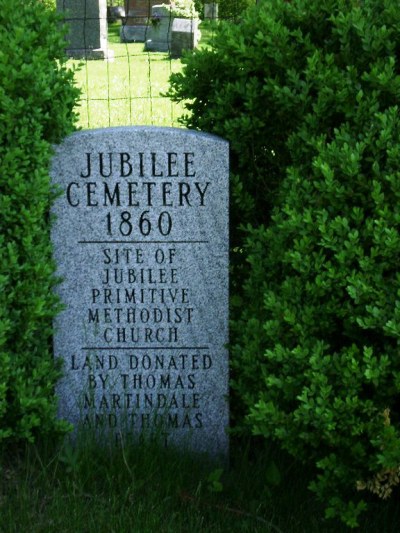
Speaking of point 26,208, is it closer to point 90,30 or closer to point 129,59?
point 129,59

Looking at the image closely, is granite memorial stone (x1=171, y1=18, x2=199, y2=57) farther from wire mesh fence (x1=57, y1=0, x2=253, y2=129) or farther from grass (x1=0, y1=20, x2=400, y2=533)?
grass (x1=0, y1=20, x2=400, y2=533)

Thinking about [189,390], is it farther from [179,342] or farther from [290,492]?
[290,492]

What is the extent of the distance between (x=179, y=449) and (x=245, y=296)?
2.21ft

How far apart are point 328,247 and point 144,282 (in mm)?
1005

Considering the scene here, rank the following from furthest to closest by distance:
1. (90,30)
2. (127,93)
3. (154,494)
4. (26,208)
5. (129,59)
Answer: (90,30)
(129,59)
(127,93)
(26,208)
(154,494)

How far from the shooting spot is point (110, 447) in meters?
3.64

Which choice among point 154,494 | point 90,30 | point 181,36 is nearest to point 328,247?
point 154,494

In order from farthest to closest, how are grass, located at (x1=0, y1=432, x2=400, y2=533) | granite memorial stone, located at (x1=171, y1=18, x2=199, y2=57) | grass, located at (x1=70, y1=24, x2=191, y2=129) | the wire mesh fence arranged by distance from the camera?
granite memorial stone, located at (x1=171, y1=18, x2=199, y2=57), the wire mesh fence, grass, located at (x1=70, y1=24, x2=191, y2=129), grass, located at (x1=0, y1=432, x2=400, y2=533)

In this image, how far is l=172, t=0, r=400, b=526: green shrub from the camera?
3.03 m

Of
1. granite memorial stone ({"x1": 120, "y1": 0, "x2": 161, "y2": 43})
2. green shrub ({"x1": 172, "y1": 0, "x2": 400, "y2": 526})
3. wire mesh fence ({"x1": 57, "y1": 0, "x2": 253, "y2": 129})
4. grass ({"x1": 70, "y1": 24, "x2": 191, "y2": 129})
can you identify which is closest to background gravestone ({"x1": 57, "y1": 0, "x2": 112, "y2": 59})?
wire mesh fence ({"x1": 57, "y1": 0, "x2": 253, "y2": 129})

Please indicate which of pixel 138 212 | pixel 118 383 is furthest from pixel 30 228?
pixel 118 383

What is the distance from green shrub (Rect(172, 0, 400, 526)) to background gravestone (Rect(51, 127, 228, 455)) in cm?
25

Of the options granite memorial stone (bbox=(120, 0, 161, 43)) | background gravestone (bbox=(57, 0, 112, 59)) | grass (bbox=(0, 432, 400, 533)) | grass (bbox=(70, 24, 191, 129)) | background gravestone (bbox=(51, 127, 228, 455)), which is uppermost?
granite memorial stone (bbox=(120, 0, 161, 43))

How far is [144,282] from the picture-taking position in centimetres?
386
